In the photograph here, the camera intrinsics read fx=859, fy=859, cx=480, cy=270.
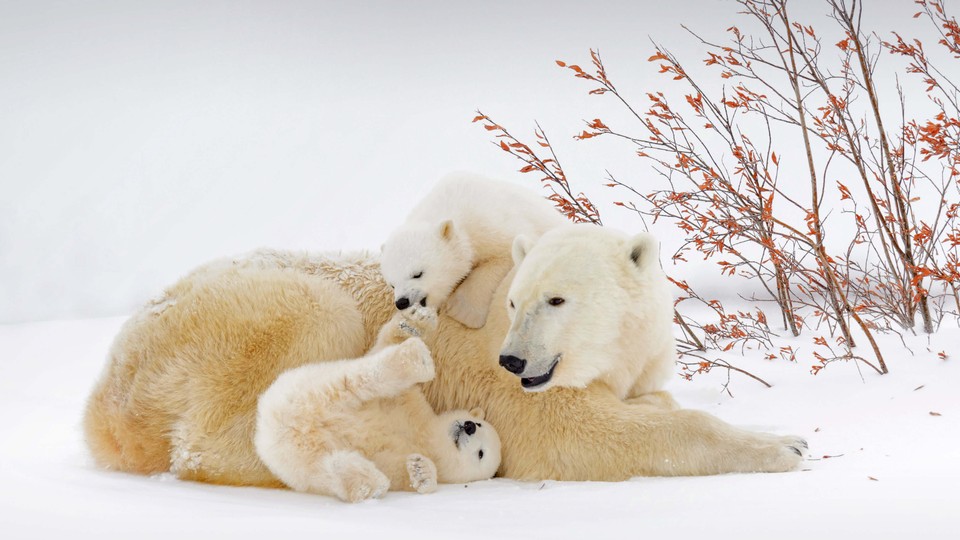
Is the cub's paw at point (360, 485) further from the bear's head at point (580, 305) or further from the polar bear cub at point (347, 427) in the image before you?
the bear's head at point (580, 305)

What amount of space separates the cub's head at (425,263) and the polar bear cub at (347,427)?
394 mm

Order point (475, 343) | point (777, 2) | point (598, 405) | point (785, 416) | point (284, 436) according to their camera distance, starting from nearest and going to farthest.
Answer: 1. point (284, 436)
2. point (598, 405)
3. point (475, 343)
4. point (785, 416)
5. point (777, 2)

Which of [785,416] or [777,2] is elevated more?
[777,2]

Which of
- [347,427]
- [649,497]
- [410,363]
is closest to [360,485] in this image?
[347,427]

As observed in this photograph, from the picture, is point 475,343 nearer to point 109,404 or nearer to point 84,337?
point 109,404

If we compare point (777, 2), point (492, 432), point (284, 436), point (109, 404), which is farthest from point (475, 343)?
point (777, 2)

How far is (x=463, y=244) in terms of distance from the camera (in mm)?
3230

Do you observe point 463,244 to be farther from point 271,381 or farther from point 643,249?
point 271,381

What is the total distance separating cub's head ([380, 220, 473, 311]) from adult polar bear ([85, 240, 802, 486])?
135 mm

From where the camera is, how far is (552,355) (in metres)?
2.62

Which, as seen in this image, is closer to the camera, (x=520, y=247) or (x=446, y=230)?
(x=520, y=247)

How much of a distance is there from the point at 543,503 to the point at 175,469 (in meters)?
1.28

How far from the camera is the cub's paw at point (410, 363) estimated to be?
8.50 ft

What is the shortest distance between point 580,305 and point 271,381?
1.06m
